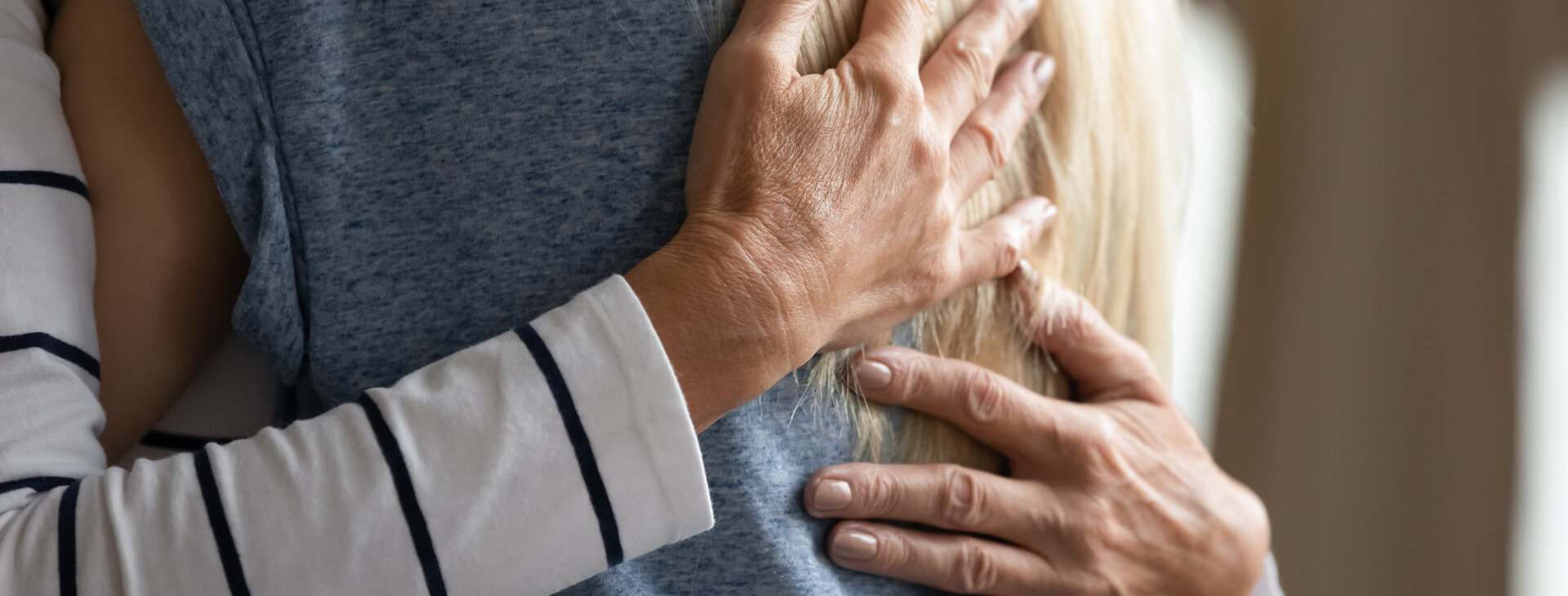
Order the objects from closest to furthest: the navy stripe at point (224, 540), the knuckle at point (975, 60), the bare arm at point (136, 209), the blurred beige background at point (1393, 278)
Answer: the navy stripe at point (224, 540) → the bare arm at point (136, 209) → the knuckle at point (975, 60) → the blurred beige background at point (1393, 278)

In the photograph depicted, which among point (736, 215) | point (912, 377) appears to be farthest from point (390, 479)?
point (912, 377)

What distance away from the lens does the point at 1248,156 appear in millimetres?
1493

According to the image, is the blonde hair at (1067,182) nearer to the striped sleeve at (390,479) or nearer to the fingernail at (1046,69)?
the fingernail at (1046,69)

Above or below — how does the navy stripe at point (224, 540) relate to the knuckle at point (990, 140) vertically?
below

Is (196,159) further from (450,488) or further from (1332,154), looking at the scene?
(1332,154)

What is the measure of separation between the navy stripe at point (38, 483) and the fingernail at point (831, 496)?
0.41m

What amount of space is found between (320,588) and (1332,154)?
1501 mm

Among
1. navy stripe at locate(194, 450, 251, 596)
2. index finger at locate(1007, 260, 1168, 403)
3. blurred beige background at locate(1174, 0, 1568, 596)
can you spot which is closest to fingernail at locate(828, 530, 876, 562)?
index finger at locate(1007, 260, 1168, 403)

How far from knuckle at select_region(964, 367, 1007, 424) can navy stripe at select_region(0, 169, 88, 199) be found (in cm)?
55

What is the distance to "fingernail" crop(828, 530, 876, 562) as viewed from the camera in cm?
61

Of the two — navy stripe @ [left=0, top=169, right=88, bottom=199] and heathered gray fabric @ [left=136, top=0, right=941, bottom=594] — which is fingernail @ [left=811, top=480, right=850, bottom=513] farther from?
navy stripe @ [left=0, top=169, right=88, bottom=199]

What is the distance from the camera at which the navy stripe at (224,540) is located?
431 millimetres

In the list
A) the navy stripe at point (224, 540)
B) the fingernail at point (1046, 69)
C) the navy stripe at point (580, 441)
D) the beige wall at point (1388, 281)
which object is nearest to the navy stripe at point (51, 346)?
the navy stripe at point (224, 540)

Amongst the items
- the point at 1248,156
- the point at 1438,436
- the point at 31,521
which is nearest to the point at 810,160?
the point at 31,521
